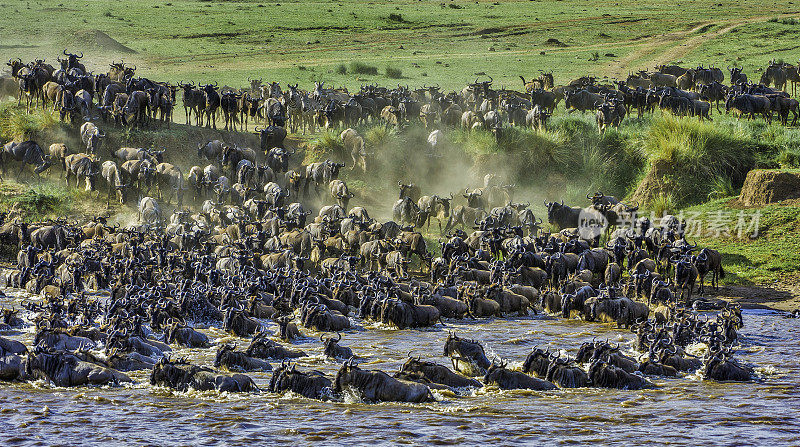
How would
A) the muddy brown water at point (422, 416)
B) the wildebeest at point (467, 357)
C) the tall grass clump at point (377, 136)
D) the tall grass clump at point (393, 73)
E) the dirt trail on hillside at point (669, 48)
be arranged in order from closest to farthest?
the muddy brown water at point (422, 416), the wildebeest at point (467, 357), the tall grass clump at point (377, 136), the tall grass clump at point (393, 73), the dirt trail on hillside at point (669, 48)

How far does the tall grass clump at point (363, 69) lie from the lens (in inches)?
2185

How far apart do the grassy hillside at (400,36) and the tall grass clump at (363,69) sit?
389 millimetres

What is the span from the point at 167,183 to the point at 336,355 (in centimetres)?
1602

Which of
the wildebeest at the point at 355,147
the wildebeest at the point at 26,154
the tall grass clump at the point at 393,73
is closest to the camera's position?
the wildebeest at the point at 26,154

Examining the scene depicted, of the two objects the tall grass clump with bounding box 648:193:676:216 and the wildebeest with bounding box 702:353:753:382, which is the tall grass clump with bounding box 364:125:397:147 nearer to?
the tall grass clump with bounding box 648:193:676:216

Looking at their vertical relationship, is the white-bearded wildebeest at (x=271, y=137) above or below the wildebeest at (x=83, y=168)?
above

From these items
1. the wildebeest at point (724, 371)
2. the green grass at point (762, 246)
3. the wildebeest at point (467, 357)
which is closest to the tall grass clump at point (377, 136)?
the green grass at point (762, 246)

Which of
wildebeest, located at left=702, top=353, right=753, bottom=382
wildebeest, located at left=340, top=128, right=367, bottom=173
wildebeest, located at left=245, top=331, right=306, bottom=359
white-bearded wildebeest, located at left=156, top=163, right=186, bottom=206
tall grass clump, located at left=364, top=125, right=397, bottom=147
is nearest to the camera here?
wildebeest, located at left=702, top=353, right=753, bottom=382

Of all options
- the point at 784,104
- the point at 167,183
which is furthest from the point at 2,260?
the point at 784,104

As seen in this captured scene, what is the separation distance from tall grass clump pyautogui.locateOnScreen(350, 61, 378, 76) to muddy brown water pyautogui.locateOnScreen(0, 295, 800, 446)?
41.0 metres

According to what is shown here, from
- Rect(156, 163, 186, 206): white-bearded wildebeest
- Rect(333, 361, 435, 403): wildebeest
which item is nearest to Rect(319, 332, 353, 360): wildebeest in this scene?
Rect(333, 361, 435, 403): wildebeest

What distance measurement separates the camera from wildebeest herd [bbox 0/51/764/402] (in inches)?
594

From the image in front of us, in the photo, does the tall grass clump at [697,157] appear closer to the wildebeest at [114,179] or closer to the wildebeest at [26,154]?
the wildebeest at [114,179]

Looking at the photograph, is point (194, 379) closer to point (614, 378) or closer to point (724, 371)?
point (614, 378)
